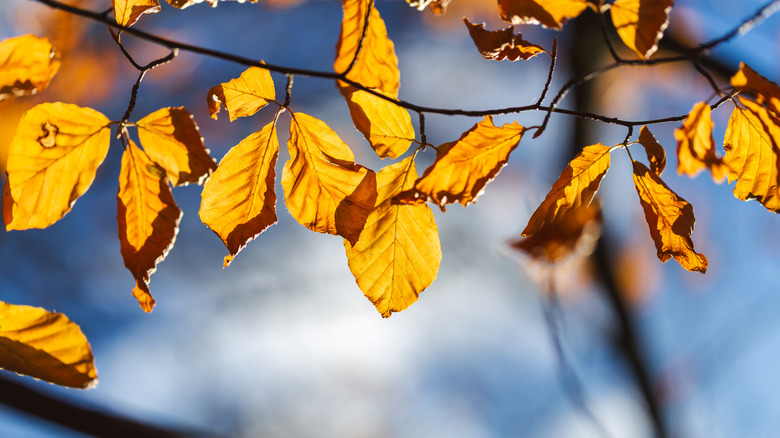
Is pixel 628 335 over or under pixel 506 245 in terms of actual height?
under

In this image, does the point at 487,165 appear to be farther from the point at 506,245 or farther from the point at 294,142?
the point at 506,245

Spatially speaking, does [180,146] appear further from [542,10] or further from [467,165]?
[542,10]

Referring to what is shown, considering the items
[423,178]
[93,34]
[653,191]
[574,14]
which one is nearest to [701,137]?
[653,191]

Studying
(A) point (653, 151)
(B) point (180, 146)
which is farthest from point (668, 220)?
(B) point (180, 146)

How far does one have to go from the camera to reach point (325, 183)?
61 centimetres

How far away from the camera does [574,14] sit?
52 cm

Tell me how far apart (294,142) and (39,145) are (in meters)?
0.31

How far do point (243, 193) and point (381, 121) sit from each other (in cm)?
20

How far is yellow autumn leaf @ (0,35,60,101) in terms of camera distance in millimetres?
568

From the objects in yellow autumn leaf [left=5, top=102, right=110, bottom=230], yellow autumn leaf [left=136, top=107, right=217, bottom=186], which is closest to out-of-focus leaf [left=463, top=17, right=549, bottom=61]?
yellow autumn leaf [left=136, top=107, right=217, bottom=186]

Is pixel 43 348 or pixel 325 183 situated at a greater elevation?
pixel 325 183

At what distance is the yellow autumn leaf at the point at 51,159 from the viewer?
0.57 metres

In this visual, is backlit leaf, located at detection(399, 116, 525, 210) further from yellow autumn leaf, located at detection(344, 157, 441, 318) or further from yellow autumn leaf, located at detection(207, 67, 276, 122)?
yellow autumn leaf, located at detection(207, 67, 276, 122)

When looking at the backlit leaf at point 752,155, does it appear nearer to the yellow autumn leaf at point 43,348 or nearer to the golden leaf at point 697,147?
the golden leaf at point 697,147
